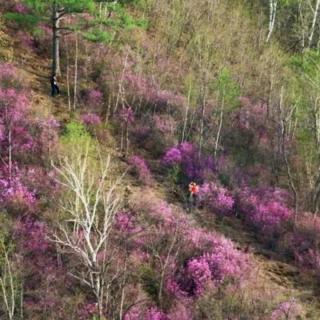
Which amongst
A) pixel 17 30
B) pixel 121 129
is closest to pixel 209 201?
pixel 121 129

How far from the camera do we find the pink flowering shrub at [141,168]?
2506 centimetres

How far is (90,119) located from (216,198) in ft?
23.2

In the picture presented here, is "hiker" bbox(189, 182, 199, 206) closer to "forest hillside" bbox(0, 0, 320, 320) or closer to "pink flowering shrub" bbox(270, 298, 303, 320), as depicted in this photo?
"forest hillside" bbox(0, 0, 320, 320)

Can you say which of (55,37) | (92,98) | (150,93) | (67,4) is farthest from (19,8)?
(150,93)

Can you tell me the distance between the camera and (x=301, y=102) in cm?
2672

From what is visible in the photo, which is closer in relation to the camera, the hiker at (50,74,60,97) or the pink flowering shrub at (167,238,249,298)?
the pink flowering shrub at (167,238,249,298)

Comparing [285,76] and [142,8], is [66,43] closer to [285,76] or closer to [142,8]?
[142,8]

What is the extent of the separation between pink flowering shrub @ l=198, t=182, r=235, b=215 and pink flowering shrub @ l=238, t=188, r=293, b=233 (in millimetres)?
522

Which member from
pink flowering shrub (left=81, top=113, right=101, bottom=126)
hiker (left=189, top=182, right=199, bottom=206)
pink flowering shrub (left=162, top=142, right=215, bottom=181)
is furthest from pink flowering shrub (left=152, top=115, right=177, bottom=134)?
hiker (left=189, top=182, right=199, bottom=206)

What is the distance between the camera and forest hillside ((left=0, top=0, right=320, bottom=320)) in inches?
725

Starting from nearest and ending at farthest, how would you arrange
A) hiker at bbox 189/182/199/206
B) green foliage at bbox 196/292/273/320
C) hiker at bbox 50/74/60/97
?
green foliage at bbox 196/292/273/320
hiker at bbox 189/182/199/206
hiker at bbox 50/74/60/97

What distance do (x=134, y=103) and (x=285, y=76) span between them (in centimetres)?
964

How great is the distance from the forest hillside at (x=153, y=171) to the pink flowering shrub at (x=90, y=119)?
80 mm

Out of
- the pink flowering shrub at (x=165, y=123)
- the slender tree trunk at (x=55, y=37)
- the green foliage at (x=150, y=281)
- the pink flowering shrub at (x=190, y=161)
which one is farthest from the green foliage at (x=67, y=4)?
the green foliage at (x=150, y=281)
